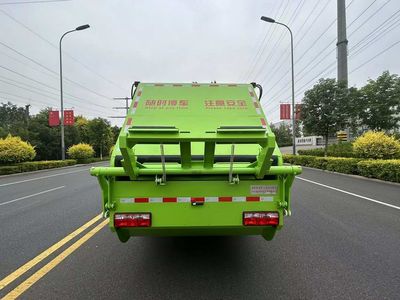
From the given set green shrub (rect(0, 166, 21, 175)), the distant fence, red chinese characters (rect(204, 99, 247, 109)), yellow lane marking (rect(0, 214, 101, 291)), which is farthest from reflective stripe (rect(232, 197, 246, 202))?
the distant fence

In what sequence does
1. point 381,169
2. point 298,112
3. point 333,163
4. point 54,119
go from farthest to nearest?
point 54,119 → point 298,112 → point 333,163 → point 381,169

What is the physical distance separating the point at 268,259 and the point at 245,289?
3.63 feet

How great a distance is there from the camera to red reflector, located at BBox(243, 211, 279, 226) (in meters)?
3.92

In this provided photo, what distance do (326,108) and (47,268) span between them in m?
25.9

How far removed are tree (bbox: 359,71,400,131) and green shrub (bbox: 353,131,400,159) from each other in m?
8.84

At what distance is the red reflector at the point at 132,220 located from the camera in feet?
12.7

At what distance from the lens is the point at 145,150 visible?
188 inches

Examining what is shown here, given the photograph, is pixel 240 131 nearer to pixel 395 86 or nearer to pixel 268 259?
pixel 268 259

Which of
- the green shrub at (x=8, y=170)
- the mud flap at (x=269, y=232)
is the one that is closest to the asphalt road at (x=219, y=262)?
the mud flap at (x=269, y=232)

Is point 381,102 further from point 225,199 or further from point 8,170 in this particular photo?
point 8,170

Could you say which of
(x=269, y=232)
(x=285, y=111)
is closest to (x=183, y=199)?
(x=269, y=232)

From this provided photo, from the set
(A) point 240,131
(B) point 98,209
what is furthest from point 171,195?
(B) point 98,209

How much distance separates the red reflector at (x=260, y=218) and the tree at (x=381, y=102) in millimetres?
25217

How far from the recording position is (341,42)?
1574 inches
